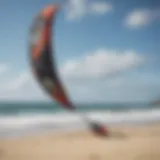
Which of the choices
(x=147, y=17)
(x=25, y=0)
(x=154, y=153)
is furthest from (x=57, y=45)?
(x=154, y=153)

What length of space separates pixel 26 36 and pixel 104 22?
345 mm

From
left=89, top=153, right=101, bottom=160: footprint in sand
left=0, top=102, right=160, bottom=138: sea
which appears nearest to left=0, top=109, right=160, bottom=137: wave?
left=0, top=102, right=160, bottom=138: sea

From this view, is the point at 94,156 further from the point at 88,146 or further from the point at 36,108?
the point at 36,108

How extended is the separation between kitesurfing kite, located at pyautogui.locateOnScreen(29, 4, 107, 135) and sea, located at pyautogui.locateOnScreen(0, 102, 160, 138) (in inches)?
1.2

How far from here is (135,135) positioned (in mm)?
1585

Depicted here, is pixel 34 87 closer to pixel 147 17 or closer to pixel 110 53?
pixel 110 53

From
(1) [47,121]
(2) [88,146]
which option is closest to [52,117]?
(1) [47,121]

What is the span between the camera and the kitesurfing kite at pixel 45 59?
1565 mm

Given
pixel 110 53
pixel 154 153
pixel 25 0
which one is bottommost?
pixel 154 153

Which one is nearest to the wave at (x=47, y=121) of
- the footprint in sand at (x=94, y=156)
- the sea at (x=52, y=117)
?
the sea at (x=52, y=117)

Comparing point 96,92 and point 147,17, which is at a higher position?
point 147,17

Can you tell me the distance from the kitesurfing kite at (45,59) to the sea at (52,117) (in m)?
0.03

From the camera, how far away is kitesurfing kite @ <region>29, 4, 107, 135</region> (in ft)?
5.14

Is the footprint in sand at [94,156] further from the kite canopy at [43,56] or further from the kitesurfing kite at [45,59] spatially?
the kite canopy at [43,56]
